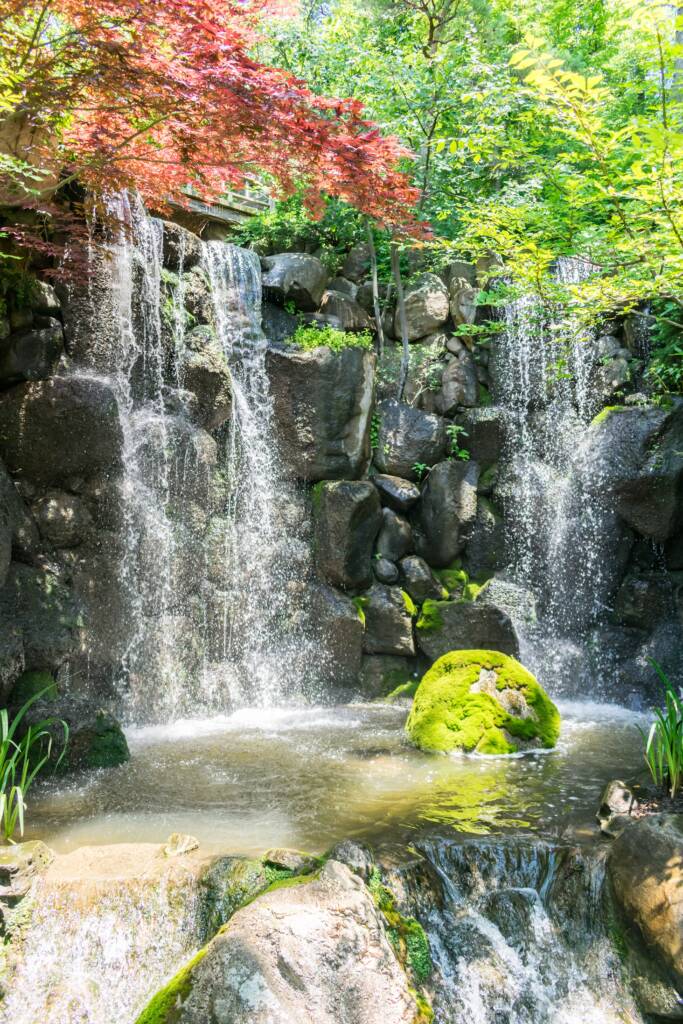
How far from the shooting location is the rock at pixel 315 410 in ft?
36.9

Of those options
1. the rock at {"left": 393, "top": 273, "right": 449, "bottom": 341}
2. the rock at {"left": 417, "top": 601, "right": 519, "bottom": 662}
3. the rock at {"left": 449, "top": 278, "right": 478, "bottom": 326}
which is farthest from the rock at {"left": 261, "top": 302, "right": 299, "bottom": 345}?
the rock at {"left": 417, "top": 601, "right": 519, "bottom": 662}

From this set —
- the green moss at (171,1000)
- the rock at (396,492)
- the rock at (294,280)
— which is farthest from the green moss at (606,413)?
the green moss at (171,1000)

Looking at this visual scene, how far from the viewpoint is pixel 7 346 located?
909cm

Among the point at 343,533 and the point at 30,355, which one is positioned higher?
the point at 30,355

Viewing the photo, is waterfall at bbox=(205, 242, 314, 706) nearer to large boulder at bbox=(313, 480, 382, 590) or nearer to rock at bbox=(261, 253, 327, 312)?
large boulder at bbox=(313, 480, 382, 590)

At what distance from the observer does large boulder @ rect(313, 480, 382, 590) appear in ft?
35.8

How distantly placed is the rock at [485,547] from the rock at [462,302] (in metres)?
3.58

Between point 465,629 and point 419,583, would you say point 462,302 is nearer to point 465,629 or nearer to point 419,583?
point 419,583

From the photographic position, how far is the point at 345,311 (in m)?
13.3

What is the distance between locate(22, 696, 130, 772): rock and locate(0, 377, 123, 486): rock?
2.99 meters

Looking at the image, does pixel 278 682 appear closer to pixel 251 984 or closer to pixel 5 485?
pixel 5 485

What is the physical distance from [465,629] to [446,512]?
2071 millimetres

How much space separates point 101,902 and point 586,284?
227 inches

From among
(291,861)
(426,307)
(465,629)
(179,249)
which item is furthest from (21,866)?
(426,307)
